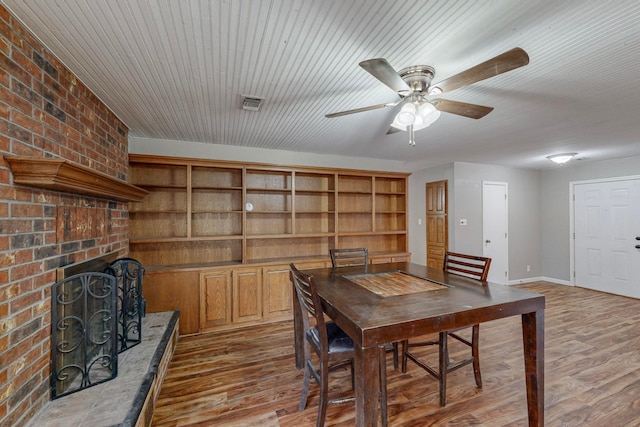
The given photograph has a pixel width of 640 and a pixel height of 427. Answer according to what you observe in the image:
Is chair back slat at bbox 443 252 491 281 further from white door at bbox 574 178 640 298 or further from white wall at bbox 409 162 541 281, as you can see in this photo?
white door at bbox 574 178 640 298

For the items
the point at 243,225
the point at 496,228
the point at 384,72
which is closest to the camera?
the point at 384,72

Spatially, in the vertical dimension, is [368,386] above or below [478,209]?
below

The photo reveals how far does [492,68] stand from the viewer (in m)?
1.39

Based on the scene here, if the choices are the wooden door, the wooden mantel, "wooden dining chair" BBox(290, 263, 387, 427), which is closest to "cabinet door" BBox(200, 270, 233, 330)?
"wooden dining chair" BBox(290, 263, 387, 427)

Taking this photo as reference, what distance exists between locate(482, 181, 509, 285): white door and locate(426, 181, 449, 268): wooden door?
0.79 m

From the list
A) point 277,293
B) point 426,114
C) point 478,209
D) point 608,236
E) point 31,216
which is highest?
point 426,114

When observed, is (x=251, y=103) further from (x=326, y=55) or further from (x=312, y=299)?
(x=312, y=299)

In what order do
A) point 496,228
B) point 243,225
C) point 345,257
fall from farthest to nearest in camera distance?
point 496,228
point 243,225
point 345,257

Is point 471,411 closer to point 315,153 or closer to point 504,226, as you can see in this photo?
point 315,153

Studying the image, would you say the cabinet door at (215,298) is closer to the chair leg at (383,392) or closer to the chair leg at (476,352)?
the chair leg at (383,392)

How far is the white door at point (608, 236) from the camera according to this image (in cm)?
453

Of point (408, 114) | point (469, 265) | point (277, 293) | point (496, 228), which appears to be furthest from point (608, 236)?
point (277, 293)

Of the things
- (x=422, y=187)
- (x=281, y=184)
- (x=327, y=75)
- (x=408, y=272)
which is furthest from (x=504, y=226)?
(x=327, y=75)

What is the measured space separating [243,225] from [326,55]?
8.12 feet
